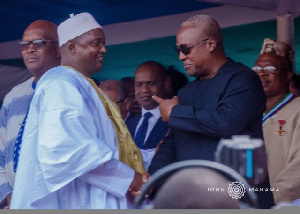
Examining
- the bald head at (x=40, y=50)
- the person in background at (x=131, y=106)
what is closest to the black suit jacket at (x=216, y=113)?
the bald head at (x=40, y=50)

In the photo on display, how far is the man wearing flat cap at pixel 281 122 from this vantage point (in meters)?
3.94

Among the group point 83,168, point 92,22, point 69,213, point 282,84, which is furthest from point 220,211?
point 282,84

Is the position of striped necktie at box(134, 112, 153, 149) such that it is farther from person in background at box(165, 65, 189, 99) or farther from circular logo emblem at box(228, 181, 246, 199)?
circular logo emblem at box(228, 181, 246, 199)

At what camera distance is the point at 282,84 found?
4539mm

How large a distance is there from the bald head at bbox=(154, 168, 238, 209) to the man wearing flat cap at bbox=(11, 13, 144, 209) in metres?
1.23

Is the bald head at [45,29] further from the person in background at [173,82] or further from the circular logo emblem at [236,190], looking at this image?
the circular logo emblem at [236,190]

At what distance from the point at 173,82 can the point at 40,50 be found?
124cm

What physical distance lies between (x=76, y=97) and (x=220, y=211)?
147cm

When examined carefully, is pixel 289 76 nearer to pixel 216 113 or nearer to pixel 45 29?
pixel 216 113

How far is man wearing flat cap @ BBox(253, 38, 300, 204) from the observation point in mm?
3941

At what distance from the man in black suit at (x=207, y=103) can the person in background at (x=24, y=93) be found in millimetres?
1001

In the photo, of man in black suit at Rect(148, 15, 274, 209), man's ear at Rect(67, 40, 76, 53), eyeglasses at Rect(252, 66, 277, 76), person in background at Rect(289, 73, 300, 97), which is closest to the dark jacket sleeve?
man in black suit at Rect(148, 15, 274, 209)

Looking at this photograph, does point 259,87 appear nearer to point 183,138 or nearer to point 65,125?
point 183,138

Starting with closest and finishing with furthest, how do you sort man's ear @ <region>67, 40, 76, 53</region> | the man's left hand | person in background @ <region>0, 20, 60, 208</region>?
1. the man's left hand
2. man's ear @ <region>67, 40, 76, 53</region>
3. person in background @ <region>0, 20, 60, 208</region>
